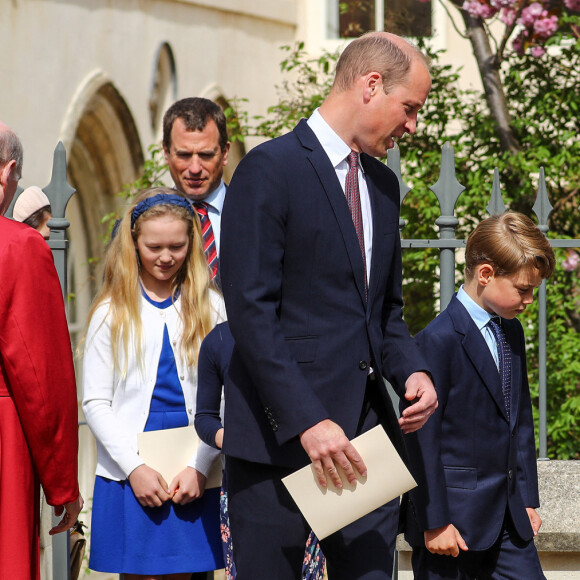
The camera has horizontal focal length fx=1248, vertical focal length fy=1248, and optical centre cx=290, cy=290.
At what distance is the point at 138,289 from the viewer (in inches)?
152

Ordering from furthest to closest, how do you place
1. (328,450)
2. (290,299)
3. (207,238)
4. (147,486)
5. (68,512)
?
(207,238) → (147,486) → (68,512) → (290,299) → (328,450)

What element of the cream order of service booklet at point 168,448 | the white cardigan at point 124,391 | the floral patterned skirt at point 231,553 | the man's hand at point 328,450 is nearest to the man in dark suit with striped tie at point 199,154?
the white cardigan at point 124,391

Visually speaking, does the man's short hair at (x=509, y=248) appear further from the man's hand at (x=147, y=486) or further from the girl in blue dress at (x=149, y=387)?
the man's hand at (x=147, y=486)

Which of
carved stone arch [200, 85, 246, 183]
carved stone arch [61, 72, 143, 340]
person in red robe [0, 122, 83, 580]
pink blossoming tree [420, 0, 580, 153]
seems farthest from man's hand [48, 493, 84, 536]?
carved stone arch [200, 85, 246, 183]

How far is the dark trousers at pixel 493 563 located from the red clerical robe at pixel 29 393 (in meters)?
1.12

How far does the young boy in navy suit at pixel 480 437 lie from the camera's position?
3471mm

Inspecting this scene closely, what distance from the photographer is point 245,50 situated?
13.3 metres

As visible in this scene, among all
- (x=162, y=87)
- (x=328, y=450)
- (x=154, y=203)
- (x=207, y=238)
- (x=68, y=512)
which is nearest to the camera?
(x=328, y=450)

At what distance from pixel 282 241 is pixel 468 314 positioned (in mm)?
903

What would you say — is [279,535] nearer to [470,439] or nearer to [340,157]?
[470,439]

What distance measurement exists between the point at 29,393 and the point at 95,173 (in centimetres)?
820

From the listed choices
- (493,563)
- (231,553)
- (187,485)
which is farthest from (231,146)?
(493,563)

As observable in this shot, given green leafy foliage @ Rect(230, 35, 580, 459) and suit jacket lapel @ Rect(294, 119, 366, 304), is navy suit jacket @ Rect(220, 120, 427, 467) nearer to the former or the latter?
suit jacket lapel @ Rect(294, 119, 366, 304)

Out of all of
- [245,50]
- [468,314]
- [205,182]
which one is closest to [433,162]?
[205,182]
